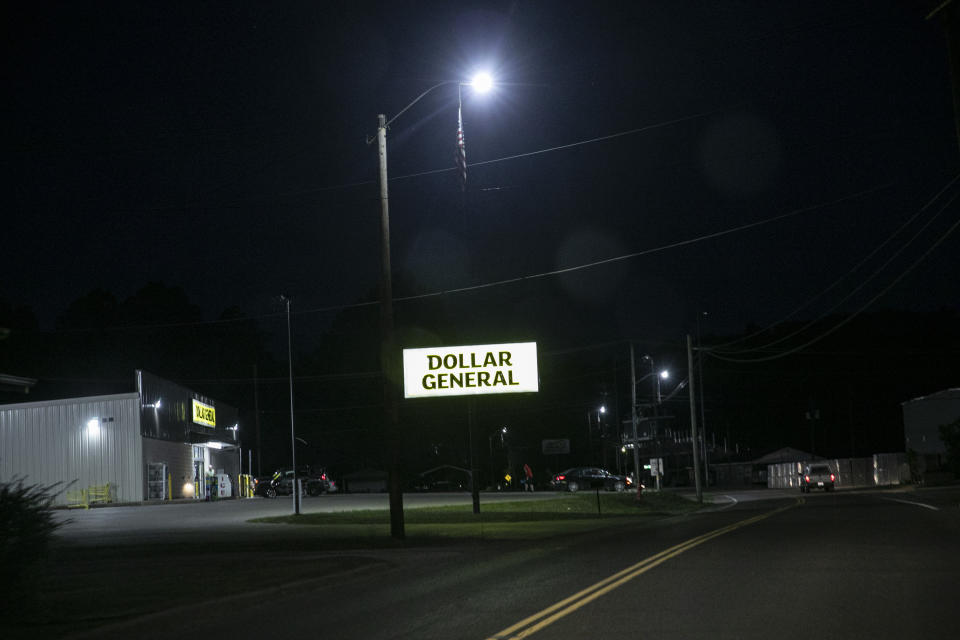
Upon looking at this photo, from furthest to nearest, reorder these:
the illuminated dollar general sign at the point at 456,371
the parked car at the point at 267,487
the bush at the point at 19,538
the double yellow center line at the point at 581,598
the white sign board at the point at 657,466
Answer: the parked car at the point at 267,487
the white sign board at the point at 657,466
the illuminated dollar general sign at the point at 456,371
the bush at the point at 19,538
the double yellow center line at the point at 581,598

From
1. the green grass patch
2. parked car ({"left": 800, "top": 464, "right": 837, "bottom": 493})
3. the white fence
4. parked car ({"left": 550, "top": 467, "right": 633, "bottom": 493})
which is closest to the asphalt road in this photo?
the green grass patch

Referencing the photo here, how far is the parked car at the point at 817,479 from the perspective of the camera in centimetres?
5628

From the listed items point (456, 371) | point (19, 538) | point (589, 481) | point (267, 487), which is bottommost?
point (589, 481)

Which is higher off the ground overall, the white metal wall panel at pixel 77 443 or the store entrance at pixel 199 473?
the white metal wall panel at pixel 77 443

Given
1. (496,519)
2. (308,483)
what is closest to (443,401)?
(308,483)

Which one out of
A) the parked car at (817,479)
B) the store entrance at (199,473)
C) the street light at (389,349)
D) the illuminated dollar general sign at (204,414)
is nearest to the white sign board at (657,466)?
the parked car at (817,479)

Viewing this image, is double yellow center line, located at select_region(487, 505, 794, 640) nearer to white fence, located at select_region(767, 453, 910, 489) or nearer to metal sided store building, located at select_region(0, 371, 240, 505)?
metal sided store building, located at select_region(0, 371, 240, 505)

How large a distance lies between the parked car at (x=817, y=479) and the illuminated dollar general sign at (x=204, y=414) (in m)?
34.5

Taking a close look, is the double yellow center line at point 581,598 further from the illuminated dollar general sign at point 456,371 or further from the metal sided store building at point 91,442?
the metal sided store building at point 91,442

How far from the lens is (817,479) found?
185 feet

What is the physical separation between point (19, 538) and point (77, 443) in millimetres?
40261

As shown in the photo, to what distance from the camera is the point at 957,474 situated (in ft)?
168

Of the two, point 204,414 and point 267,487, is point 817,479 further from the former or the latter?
point 204,414

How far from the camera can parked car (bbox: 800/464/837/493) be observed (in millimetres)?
56281
